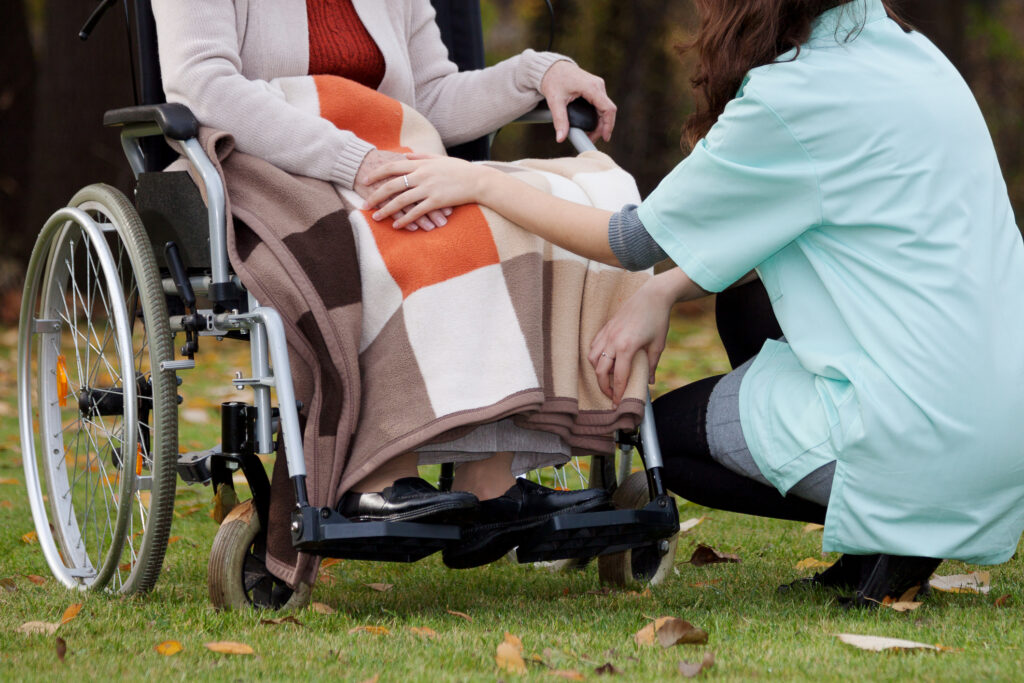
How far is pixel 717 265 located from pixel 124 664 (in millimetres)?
1129

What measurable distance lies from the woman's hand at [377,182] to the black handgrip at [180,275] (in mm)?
357

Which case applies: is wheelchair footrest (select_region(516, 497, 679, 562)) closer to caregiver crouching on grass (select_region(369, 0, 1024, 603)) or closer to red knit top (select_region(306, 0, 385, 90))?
caregiver crouching on grass (select_region(369, 0, 1024, 603))

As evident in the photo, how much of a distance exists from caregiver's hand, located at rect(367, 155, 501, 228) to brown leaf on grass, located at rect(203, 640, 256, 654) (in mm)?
736

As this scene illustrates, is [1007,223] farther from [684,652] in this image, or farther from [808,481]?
[684,652]

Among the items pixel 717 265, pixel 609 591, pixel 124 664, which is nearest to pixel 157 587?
pixel 124 664

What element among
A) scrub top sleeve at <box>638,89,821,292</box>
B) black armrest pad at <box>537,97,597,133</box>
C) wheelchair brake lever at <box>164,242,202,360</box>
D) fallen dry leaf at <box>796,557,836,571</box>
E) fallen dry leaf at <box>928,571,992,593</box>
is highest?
black armrest pad at <box>537,97,597,133</box>

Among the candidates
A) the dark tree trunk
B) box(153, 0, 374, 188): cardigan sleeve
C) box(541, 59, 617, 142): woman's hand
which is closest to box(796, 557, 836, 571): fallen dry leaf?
box(541, 59, 617, 142): woman's hand

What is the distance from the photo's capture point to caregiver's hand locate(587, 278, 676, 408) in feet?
7.23

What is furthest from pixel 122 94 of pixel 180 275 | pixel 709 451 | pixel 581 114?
pixel 709 451

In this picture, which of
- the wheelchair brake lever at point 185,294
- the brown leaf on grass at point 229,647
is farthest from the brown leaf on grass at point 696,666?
the wheelchair brake lever at point 185,294

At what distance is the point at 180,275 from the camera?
2297mm

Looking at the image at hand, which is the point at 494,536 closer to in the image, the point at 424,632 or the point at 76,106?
the point at 424,632

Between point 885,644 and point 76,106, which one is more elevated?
point 76,106

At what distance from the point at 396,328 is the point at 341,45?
765 mm
